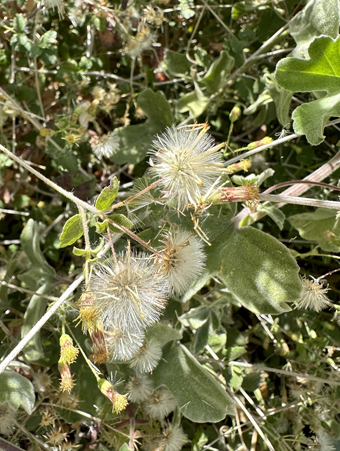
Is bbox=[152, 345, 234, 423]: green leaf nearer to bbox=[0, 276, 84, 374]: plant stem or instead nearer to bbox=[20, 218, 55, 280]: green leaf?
bbox=[20, 218, 55, 280]: green leaf

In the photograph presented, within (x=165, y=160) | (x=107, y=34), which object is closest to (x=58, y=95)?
(x=107, y=34)

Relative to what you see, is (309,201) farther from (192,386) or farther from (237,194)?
(192,386)

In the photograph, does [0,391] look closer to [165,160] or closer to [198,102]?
[165,160]

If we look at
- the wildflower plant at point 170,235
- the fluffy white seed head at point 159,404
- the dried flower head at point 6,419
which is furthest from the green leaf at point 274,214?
the dried flower head at point 6,419

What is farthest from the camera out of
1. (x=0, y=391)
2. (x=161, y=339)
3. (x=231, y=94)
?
(x=231, y=94)

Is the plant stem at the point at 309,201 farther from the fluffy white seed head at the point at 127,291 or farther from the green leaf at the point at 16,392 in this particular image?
the green leaf at the point at 16,392

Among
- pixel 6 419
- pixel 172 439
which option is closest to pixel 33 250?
pixel 6 419
